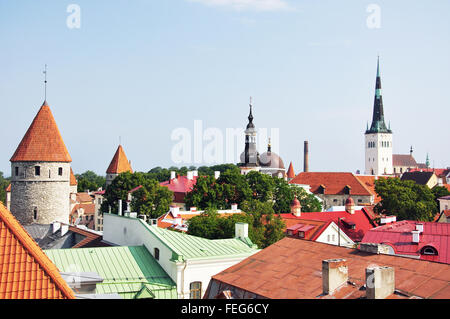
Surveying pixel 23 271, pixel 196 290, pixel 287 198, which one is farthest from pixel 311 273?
pixel 287 198

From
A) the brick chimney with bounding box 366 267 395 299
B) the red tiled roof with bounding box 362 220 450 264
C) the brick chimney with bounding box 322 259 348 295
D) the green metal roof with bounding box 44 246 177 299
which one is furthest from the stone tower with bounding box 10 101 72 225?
the brick chimney with bounding box 366 267 395 299

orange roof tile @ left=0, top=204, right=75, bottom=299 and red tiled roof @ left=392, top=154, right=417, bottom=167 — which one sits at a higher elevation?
orange roof tile @ left=0, top=204, right=75, bottom=299

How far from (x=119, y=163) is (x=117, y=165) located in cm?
50

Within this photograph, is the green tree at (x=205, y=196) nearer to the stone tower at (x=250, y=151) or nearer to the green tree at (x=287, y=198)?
the green tree at (x=287, y=198)

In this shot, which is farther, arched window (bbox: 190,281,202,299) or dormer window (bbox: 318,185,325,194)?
dormer window (bbox: 318,185,325,194)

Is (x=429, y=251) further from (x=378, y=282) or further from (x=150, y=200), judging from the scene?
(x=150, y=200)

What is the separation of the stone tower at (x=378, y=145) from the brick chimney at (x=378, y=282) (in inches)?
4754

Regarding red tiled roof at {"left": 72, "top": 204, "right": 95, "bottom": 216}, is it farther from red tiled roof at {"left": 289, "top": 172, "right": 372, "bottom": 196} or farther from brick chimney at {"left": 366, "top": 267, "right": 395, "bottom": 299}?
brick chimney at {"left": 366, "top": 267, "right": 395, "bottom": 299}

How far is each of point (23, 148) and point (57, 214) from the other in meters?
6.15

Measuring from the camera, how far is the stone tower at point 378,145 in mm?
128238

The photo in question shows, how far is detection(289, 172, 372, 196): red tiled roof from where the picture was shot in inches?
2854

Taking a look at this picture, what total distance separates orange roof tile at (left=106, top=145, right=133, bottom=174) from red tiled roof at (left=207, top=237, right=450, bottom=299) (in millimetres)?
56373

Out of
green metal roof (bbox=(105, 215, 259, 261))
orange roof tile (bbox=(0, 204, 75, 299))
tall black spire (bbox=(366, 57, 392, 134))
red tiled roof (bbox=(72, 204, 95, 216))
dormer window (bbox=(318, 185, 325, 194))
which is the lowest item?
red tiled roof (bbox=(72, 204, 95, 216))
